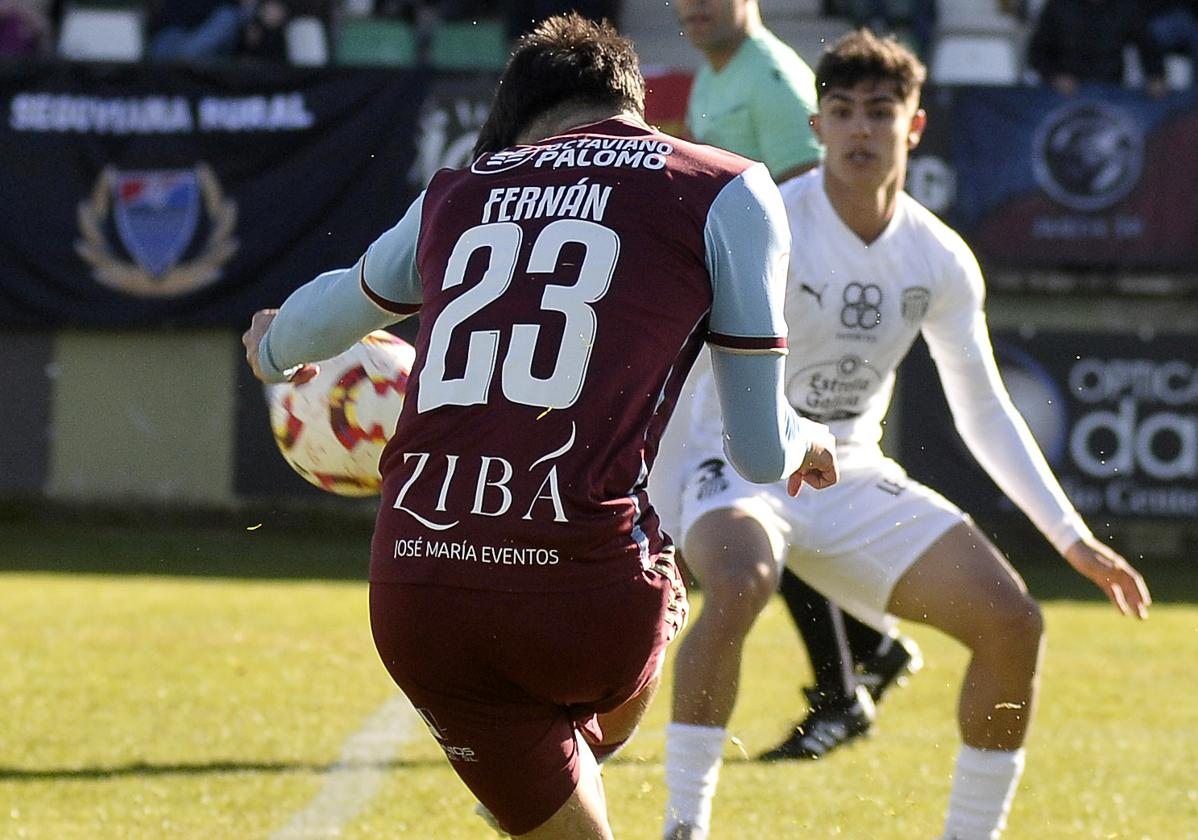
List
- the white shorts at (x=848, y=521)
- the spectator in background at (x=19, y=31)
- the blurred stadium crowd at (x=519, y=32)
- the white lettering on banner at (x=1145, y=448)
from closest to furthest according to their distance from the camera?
1. the white shorts at (x=848, y=521)
2. the white lettering on banner at (x=1145, y=448)
3. the blurred stadium crowd at (x=519, y=32)
4. the spectator in background at (x=19, y=31)

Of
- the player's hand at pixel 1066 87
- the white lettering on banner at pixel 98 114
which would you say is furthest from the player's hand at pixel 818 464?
the white lettering on banner at pixel 98 114

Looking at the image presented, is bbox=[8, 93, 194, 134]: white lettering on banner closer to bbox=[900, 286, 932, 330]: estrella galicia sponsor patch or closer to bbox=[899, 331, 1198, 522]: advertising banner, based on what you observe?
bbox=[899, 331, 1198, 522]: advertising banner

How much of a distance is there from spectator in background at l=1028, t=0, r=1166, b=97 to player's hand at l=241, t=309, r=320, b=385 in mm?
9955

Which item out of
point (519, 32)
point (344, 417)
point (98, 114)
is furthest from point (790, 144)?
point (519, 32)

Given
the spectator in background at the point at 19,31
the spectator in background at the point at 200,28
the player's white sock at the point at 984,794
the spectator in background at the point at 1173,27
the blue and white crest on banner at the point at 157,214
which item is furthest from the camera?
the spectator in background at the point at 1173,27

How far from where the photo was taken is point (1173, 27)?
44.2 ft

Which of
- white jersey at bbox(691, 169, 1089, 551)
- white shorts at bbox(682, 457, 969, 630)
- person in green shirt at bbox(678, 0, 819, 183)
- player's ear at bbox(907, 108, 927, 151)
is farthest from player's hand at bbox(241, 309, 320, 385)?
person in green shirt at bbox(678, 0, 819, 183)

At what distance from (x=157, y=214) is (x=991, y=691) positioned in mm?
8453

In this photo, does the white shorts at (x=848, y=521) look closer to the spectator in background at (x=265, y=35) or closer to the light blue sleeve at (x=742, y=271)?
the light blue sleeve at (x=742, y=271)

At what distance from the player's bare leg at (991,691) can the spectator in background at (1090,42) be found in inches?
346

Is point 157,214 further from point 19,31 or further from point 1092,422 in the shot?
point 1092,422

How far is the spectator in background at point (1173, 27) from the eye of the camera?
43.9 ft

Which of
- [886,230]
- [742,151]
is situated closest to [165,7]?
[742,151]

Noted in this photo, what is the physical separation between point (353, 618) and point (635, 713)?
4931 mm
